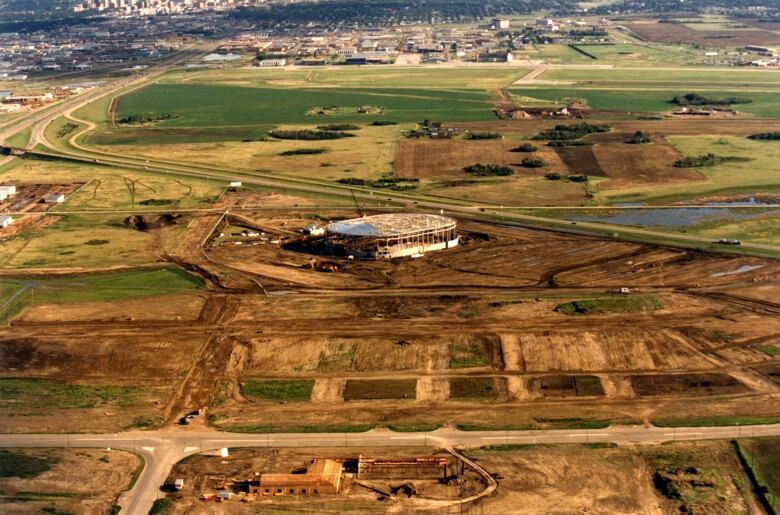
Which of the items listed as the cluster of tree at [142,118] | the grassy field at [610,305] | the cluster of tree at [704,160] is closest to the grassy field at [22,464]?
the grassy field at [610,305]

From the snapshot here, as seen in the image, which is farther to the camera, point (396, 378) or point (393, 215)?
point (393, 215)

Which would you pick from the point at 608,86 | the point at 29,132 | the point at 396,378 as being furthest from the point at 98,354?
the point at 608,86

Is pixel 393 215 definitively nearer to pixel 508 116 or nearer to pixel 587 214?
pixel 587 214

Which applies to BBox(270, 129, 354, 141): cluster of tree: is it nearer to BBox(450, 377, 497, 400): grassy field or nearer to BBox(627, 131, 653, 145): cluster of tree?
BBox(627, 131, 653, 145): cluster of tree

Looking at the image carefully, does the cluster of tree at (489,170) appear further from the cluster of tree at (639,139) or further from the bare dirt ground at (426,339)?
the bare dirt ground at (426,339)

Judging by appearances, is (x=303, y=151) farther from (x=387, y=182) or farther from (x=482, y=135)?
(x=482, y=135)
